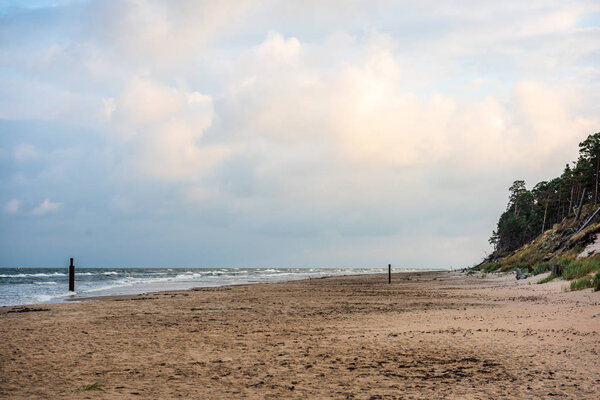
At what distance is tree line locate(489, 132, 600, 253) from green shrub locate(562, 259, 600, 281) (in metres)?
31.9

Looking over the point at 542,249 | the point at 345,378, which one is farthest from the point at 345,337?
the point at 542,249

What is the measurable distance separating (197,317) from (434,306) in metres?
9.62

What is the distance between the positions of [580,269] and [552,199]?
67262mm

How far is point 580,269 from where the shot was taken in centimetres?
2436

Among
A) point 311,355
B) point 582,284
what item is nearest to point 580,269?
point 582,284

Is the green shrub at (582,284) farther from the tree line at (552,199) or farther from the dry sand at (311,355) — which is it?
the tree line at (552,199)

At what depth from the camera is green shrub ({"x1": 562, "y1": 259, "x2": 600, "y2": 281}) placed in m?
23.5

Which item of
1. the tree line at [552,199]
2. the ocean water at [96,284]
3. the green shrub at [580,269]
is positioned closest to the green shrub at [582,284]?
the green shrub at [580,269]

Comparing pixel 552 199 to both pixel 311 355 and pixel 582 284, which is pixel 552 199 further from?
pixel 311 355

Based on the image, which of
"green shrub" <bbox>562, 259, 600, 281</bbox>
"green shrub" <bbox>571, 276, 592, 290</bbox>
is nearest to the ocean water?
"green shrub" <bbox>571, 276, 592, 290</bbox>

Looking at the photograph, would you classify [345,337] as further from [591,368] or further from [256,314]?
[256,314]

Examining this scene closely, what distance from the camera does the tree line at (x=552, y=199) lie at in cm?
6303

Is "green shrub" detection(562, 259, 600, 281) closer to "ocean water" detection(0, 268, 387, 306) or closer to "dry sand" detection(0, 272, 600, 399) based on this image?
"dry sand" detection(0, 272, 600, 399)

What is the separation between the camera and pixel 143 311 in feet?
58.9
